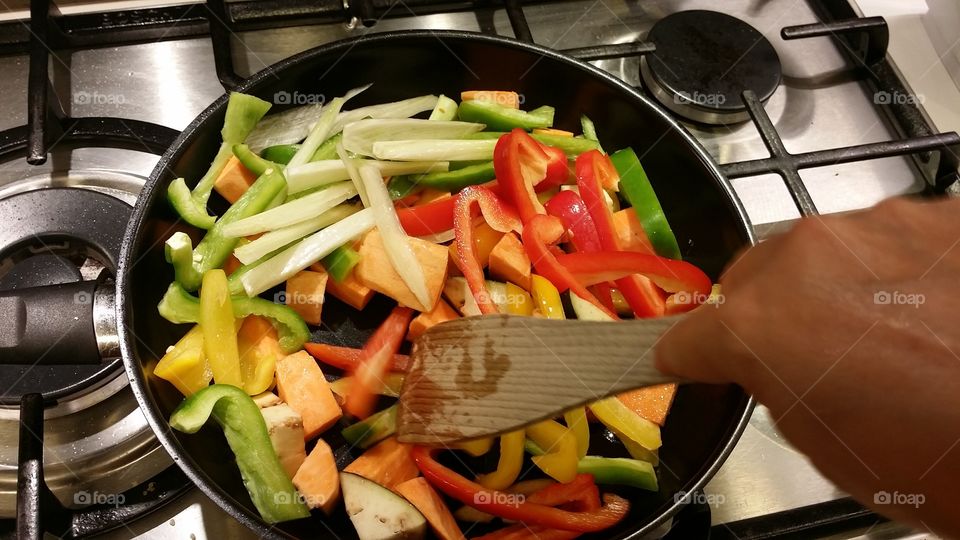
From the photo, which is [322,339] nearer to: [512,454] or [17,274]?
[512,454]

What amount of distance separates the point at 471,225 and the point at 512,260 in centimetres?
12

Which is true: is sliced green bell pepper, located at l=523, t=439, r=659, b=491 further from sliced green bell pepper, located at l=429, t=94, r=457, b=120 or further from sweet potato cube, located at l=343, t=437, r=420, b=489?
sliced green bell pepper, located at l=429, t=94, r=457, b=120

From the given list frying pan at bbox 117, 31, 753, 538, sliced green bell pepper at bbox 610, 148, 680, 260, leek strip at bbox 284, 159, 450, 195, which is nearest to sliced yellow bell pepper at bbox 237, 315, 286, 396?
frying pan at bbox 117, 31, 753, 538

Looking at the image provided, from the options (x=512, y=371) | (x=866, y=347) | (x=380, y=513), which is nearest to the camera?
(x=866, y=347)

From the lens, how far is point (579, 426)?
1.34 meters

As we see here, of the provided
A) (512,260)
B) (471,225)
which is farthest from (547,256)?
(471,225)

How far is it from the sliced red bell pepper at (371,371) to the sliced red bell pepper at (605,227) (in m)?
0.50

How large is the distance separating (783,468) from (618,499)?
1.24ft

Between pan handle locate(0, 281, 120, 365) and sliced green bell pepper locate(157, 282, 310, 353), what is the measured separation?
102 millimetres

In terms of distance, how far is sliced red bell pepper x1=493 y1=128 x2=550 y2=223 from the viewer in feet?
4.89

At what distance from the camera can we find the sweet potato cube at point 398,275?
1.45m

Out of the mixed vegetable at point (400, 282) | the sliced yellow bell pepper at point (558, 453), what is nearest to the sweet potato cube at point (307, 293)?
the mixed vegetable at point (400, 282)

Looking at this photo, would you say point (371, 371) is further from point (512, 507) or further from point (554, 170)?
point (554, 170)

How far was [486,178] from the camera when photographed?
5.24 ft
